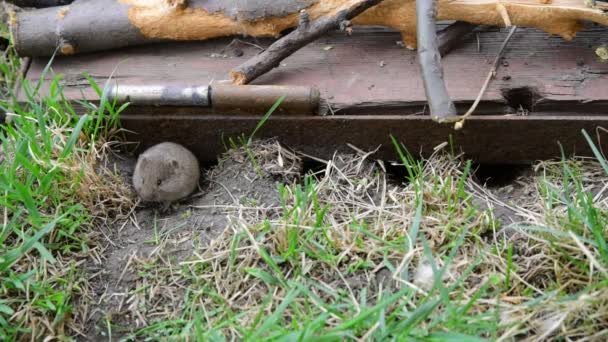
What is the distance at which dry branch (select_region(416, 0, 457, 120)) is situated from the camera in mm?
2215

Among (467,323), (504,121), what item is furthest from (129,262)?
(504,121)

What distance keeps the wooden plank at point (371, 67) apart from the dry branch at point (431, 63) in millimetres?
181

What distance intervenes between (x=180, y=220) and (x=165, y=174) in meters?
0.18

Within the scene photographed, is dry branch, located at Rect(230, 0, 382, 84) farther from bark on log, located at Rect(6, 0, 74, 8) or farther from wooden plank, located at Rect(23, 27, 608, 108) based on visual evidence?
bark on log, located at Rect(6, 0, 74, 8)

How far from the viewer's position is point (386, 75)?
2.54 metres

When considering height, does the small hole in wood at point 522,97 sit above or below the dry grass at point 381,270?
above

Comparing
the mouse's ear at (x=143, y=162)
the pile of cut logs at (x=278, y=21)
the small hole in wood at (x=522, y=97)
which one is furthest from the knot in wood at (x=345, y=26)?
the mouse's ear at (x=143, y=162)

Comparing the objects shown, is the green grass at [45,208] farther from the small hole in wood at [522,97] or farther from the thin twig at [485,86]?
the small hole in wood at [522,97]

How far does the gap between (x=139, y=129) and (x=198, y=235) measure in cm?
53

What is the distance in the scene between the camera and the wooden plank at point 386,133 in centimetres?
237

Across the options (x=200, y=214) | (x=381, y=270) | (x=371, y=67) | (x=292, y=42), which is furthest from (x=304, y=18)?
(x=381, y=270)

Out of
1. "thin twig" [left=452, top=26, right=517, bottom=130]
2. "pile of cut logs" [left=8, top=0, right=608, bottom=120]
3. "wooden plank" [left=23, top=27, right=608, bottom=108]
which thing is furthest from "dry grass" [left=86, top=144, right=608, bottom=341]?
"pile of cut logs" [left=8, top=0, right=608, bottom=120]

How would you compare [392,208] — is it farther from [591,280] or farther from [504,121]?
[591,280]

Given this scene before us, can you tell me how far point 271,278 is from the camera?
82.7 inches
